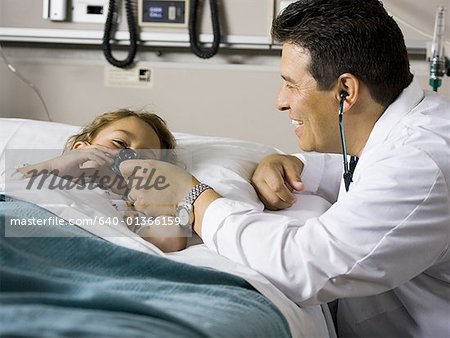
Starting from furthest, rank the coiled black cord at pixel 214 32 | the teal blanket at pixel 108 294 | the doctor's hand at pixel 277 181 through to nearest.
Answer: the coiled black cord at pixel 214 32 < the doctor's hand at pixel 277 181 < the teal blanket at pixel 108 294

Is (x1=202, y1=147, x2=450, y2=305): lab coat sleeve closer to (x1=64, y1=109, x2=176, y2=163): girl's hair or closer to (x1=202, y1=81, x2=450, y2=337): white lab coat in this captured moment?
(x1=202, y1=81, x2=450, y2=337): white lab coat

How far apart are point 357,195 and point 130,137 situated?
2.36 ft

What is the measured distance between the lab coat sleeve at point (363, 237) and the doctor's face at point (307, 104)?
0.21m

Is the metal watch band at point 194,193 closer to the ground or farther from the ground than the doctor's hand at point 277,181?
farther from the ground


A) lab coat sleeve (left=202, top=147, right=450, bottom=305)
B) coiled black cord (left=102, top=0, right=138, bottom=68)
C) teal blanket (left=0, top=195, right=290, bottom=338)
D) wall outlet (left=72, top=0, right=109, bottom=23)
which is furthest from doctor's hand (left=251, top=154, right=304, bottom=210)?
wall outlet (left=72, top=0, right=109, bottom=23)

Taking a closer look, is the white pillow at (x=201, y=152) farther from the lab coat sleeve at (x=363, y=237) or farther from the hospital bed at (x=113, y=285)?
the lab coat sleeve at (x=363, y=237)

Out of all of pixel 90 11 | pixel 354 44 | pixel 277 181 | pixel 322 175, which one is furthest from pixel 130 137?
pixel 90 11

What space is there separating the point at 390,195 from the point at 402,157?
0.27 feet

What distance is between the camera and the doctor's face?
1519mm

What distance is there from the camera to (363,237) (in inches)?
50.1

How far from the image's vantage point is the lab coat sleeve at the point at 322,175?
191 cm

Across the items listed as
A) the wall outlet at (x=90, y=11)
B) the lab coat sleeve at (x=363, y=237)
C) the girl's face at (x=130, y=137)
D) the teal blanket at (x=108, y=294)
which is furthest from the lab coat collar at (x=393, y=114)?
the wall outlet at (x=90, y=11)

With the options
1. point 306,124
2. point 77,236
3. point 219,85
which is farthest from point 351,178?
point 219,85

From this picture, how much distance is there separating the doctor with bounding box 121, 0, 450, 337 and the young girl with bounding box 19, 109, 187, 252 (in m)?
0.12
